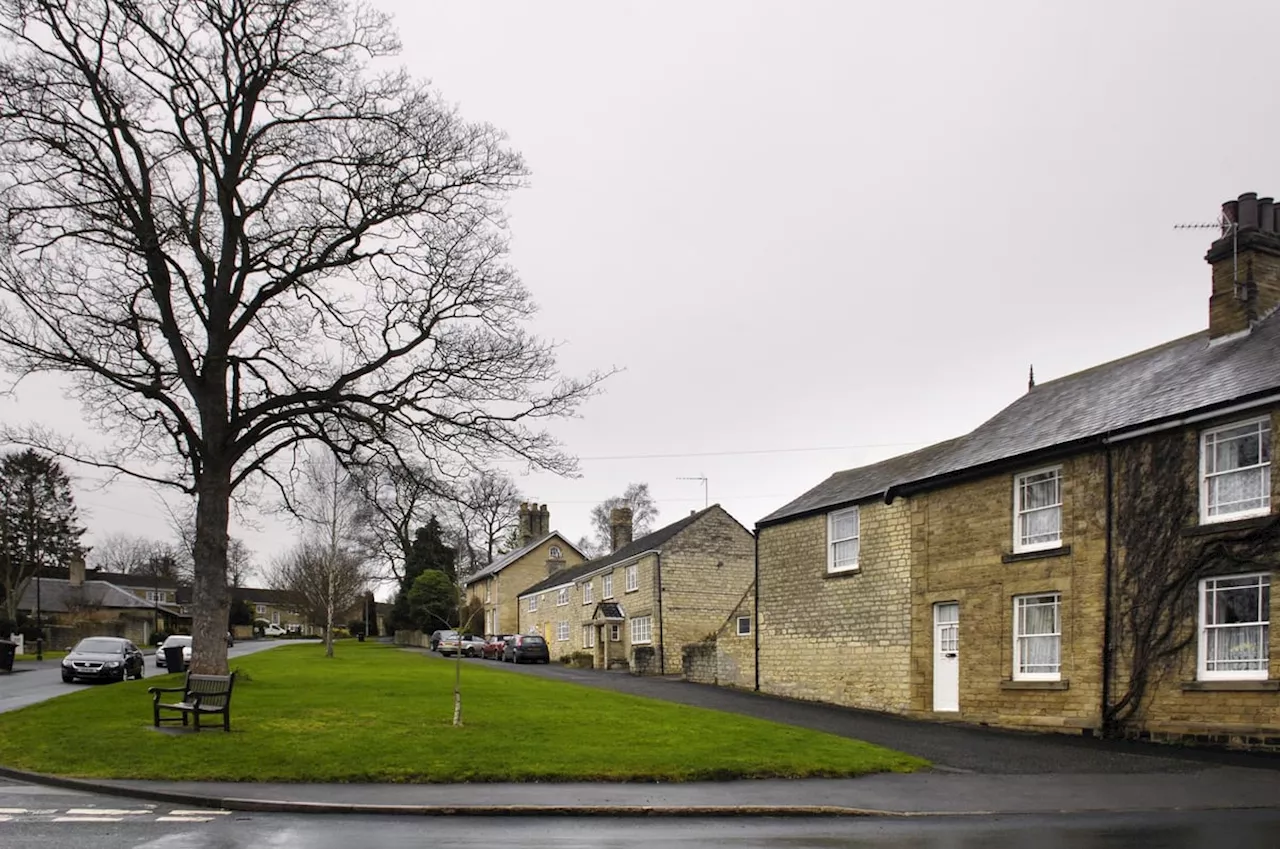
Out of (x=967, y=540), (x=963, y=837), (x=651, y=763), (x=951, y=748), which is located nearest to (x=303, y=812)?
(x=651, y=763)

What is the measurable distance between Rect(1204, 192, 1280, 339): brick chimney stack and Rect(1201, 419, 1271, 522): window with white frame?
4.03m

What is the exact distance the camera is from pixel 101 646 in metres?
33.1

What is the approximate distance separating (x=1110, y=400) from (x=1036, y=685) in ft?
19.9

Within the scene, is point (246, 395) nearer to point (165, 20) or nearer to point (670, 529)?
point (165, 20)

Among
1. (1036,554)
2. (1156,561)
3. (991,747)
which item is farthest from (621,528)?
(1156,561)

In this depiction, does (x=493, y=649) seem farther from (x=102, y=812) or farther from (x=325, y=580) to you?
(x=102, y=812)

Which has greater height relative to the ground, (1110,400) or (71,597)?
(1110,400)

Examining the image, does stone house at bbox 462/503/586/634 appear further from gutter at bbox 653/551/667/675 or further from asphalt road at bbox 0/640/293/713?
asphalt road at bbox 0/640/293/713

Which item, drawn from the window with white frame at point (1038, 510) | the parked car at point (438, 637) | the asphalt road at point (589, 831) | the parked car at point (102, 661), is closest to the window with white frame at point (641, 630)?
the parked car at point (438, 637)

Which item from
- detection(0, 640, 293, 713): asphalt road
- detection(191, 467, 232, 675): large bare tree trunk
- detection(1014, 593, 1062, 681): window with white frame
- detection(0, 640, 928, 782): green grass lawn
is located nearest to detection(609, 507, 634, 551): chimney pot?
detection(0, 640, 293, 713): asphalt road

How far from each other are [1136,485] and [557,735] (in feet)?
37.0

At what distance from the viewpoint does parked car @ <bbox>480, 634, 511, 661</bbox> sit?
189ft

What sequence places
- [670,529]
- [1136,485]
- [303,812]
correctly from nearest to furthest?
[303,812] < [1136,485] < [670,529]

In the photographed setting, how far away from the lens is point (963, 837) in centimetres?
978
